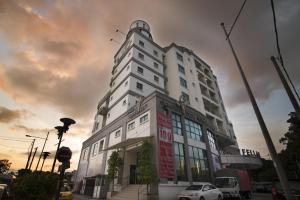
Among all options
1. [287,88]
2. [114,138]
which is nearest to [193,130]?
[114,138]

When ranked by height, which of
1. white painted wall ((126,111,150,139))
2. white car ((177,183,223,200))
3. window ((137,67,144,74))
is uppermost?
window ((137,67,144,74))

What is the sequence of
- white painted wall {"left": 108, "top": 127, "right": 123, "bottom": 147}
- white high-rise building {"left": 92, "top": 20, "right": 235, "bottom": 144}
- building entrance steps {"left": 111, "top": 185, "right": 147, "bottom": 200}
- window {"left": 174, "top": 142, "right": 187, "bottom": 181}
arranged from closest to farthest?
building entrance steps {"left": 111, "top": 185, "right": 147, "bottom": 200} < window {"left": 174, "top": 142, "right": 187, "bottom": 181} < white painted wall {"left": 108, "top": 127, "right": 123, "bottom": 147} < white high-rise building {"left": 92, "top": 20, "right": 235, "bottom": 144}

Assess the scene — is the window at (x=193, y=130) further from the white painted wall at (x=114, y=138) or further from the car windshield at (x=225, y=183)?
the white painted wall at (x=114, y=138)

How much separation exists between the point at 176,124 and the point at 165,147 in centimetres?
462

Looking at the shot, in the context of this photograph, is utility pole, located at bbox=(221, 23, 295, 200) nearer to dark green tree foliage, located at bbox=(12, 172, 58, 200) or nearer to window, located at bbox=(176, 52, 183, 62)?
dark green tree foliage, located at bbox=(12, 172, 58, 200)

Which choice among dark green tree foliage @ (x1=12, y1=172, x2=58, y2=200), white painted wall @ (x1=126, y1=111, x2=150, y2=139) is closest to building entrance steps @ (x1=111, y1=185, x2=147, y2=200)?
white painted wall @ (x1=126, y1=111, x2=150, y2=139)

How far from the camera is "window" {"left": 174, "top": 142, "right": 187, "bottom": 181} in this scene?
19.6 m

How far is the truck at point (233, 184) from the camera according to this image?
696 inches

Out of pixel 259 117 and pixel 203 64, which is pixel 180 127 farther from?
pixel 203 64

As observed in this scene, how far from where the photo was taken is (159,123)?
65.9 ft

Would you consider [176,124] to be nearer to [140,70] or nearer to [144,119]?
[144,119]

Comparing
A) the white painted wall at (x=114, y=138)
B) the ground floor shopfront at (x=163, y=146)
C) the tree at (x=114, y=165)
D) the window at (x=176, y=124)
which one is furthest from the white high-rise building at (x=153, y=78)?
the tree at (x=114, y=165)

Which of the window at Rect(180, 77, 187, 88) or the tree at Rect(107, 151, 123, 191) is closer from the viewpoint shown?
the tree at Rect(107, 151, 123, 191)

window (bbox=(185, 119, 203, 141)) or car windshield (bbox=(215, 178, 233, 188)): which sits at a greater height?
window (bbox=(185, 119, 203, 141))
